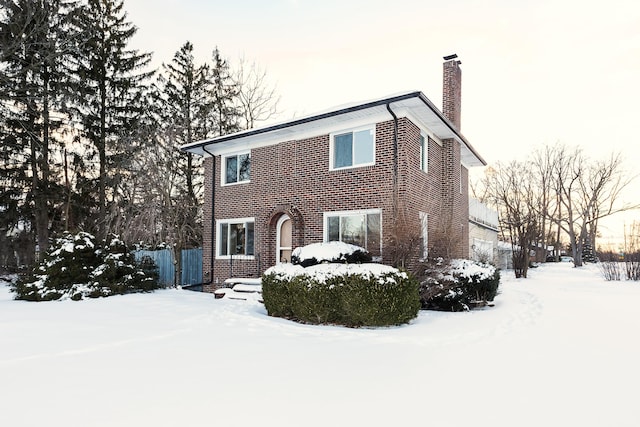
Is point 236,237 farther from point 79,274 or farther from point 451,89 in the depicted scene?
point 451,89

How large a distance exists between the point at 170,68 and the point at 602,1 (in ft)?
80.1

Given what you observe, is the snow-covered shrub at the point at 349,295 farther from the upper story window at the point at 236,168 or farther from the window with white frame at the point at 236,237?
the upper story window at the point at 236,168

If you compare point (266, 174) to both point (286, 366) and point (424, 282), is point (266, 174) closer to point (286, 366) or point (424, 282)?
point (424, 282)

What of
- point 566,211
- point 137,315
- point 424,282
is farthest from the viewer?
point 566,211

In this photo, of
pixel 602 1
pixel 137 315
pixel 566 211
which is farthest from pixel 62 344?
pixel 566 211

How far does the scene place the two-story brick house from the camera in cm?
1130

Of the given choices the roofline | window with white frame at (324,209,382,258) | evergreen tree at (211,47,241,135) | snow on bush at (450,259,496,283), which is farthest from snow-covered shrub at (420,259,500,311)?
evergreen tree at (211,47,241,135)

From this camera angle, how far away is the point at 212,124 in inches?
1050

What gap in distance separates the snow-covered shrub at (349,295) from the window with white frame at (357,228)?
275 cm

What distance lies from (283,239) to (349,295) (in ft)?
19.7

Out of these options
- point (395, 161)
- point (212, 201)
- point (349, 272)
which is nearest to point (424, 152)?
point (395, 161)

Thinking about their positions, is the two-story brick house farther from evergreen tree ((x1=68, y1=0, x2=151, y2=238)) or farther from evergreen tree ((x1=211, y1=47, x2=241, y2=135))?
evergreen tree ((x1=211, y1=47, x2=241, y2=135))

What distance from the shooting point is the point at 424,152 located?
509 inches

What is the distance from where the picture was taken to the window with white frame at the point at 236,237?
14562 mm
